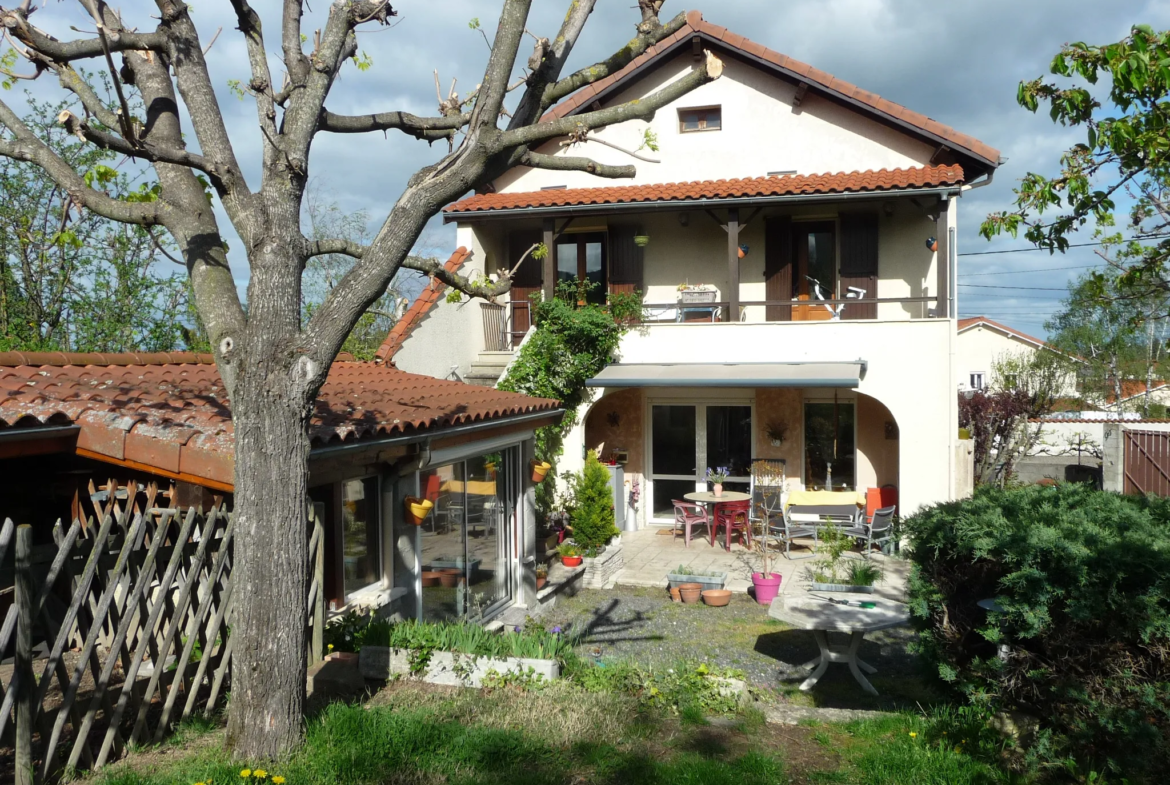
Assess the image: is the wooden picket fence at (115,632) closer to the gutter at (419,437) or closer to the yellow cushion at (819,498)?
the gutter at (419,437)

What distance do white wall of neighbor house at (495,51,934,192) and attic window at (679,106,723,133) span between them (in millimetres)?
115

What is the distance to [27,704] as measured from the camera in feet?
13.9

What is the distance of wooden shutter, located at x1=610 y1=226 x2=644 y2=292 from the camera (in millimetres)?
17875

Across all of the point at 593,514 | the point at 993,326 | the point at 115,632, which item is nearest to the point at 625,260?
the point at 593,514

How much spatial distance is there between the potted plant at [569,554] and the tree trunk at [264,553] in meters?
8.60

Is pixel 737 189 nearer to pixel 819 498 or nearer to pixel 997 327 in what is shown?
pixel 819 498

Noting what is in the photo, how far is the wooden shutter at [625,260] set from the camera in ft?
58.6

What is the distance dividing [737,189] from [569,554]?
7621 mm

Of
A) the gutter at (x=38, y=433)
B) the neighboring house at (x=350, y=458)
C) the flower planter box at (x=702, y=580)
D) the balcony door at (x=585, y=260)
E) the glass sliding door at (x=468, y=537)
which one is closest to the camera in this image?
the gutter at (x=38, y=433)

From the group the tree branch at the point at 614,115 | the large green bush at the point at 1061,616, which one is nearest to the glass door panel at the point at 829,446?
the large green bush at the point at 1061,616

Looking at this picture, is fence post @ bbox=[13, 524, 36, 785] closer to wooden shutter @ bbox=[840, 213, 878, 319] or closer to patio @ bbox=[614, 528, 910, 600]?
patio @ bbox=[614, 528, 910, 600]

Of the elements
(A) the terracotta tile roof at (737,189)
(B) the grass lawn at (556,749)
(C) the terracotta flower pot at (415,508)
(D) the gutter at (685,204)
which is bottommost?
(B) the grass lawn at (556,749)

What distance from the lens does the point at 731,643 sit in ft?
32.9

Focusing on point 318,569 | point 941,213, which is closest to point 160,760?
point 318,569
